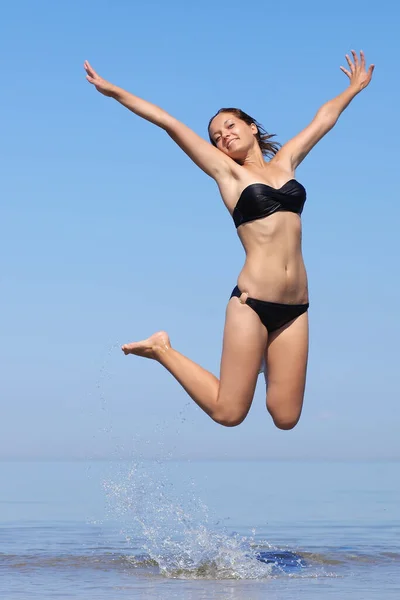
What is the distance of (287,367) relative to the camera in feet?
24.8

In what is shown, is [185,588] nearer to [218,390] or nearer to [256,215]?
[218,390]

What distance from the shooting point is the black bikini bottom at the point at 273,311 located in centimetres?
743

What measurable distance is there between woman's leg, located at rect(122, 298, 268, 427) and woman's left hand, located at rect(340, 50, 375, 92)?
7.08 feet

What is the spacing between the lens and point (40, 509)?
47.0 feet

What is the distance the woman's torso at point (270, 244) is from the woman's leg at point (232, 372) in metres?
0.21

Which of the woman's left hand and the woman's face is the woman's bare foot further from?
the woman's left hand

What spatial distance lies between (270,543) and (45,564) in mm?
2500

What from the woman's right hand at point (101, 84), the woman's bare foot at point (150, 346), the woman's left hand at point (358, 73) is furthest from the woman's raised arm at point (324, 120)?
the woman's bare foot at point (150, 346)

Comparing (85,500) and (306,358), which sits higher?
(306,358)

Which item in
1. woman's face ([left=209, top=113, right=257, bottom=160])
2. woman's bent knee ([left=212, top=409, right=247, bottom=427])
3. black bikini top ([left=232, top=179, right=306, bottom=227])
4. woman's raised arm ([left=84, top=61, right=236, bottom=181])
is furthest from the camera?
woman's face ([left=209, top=113, right=257, bottom=160])

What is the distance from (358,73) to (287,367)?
99.6 inches

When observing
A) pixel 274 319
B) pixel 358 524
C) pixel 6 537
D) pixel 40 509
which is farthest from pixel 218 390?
pixel 40 509

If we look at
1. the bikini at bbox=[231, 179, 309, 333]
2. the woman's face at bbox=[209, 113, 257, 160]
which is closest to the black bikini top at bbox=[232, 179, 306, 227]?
the bikini at bbox=[231, 179, 309, 333]

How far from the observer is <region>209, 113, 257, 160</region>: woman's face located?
7793 millimetres
